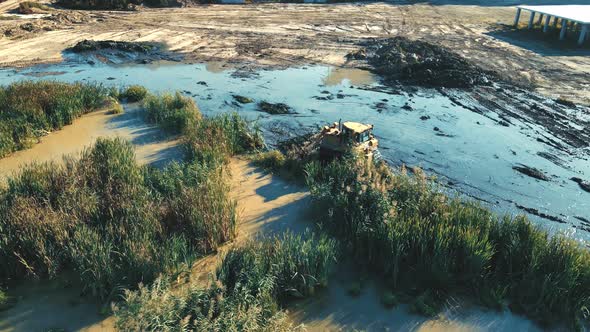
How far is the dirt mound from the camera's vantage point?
20.8 metres

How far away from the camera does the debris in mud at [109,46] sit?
999 inches

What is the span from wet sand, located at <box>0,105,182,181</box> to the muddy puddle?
129 inches

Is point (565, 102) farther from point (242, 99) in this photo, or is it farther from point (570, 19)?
point (242, 99)

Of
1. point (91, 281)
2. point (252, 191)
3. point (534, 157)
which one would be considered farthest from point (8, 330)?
point (534, 157)

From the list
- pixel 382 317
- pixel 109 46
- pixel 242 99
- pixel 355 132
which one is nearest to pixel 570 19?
pixel 242 99

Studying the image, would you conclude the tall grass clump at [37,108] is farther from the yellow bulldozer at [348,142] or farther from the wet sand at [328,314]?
the yellow bulldozer at [348,142]

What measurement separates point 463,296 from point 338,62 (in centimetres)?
1830

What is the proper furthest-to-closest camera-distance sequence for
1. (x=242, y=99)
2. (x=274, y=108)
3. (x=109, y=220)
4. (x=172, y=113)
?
(x=242, y=99) < (x=274, y=108) < (x=172, y=113) < (x=109, y=220)

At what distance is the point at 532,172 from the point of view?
520 inches

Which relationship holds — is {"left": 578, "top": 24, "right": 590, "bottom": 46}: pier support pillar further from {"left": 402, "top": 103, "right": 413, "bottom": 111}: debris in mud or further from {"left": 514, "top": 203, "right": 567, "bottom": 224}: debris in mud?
{"left": 514, "top": 203, "right": 567, "bottom": 224}: debris in mud

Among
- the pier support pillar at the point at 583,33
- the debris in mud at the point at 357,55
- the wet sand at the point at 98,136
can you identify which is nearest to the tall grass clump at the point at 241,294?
the wet sand at the point at 98,136

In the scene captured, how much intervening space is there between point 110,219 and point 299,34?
A: 2349 centimetres

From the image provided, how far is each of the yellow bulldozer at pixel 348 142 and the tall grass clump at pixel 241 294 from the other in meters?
3.74

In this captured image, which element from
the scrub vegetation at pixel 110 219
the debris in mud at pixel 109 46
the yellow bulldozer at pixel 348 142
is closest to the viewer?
the scrub vegetation at pixel 110 219
